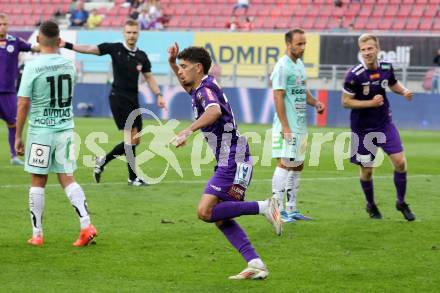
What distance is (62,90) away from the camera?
964 centimetres

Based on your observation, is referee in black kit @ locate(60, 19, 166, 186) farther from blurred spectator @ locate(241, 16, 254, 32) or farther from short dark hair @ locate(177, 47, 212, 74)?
blurred spectator @ locate(241, 16, 254, 32)

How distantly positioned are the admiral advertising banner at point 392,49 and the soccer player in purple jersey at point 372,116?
18.7 meters

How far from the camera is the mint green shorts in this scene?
9586mm

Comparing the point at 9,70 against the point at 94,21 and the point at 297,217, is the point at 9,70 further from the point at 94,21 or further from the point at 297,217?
the point at 94,21

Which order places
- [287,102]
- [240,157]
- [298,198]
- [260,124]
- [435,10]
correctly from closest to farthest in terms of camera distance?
[240,157] → [287,102] → [298,198] → [260,124] → [435,10]

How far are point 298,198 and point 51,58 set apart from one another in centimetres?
496

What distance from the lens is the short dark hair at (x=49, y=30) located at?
9.35 metres

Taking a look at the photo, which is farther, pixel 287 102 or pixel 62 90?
pixel 287 102

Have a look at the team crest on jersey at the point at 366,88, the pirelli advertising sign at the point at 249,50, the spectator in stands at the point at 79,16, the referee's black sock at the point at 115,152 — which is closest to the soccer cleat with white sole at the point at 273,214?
the team crest on jersey at the point at 366,88

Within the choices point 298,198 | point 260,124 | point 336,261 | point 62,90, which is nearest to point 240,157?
point 336,261

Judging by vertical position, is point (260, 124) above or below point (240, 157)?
below

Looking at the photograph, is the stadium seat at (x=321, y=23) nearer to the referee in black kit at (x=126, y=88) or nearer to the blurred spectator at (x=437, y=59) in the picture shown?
the blurred spectator at (x=437, y=59)

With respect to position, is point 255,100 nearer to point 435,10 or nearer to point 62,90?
point 435,10

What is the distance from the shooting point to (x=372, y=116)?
1159cm
